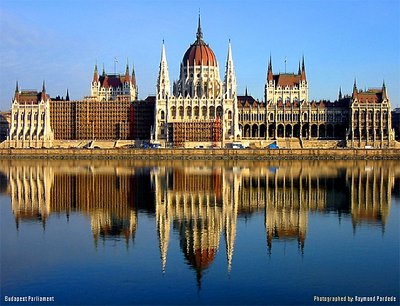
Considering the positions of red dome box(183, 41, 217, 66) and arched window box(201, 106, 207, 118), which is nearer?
arched window box(201, 106, 207, 118)

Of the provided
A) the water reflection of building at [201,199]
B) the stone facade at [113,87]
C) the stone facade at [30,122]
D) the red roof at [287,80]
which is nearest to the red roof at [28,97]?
the stone facade at [30,122]

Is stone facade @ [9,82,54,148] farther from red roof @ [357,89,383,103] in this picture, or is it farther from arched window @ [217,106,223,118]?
red roof @ [357,89,383,103]

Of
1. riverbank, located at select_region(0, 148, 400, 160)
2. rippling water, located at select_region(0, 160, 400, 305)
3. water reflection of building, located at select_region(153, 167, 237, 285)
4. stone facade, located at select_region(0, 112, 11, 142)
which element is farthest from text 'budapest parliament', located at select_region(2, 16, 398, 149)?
rippling water, located at select_region(0, 160, 400, 305)

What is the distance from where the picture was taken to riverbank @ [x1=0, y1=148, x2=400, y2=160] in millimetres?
103938

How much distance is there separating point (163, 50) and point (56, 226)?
92.7m

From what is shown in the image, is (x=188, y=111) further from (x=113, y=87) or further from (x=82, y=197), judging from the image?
(x=82, y=197)

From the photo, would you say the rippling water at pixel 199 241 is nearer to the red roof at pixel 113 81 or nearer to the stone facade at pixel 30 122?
the stone facade at pixel 30 122

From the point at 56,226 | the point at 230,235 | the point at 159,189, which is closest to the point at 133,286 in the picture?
the point at 230,235

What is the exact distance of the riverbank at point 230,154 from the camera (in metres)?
104

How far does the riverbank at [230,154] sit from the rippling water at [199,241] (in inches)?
1642

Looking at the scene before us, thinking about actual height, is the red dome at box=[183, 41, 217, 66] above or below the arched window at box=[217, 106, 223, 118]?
above

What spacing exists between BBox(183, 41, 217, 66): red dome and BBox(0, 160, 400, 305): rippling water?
6954 cm

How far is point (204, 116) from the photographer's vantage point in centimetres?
12362

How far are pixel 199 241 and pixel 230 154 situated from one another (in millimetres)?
71309
